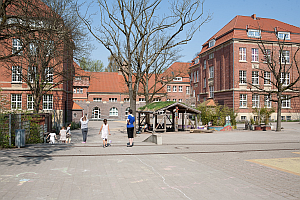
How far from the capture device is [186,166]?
9.07 metres

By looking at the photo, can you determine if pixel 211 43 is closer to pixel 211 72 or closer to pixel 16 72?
pixel 211 72

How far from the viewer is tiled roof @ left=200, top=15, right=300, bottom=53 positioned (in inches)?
1658

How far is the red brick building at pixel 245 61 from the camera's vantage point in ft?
137

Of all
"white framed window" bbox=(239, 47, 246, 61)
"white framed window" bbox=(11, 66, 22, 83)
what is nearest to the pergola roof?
"white framed window" bbox=(11, 66, 22, 83)

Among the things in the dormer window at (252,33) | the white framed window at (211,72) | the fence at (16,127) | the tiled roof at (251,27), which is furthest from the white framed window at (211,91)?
the fence at (16,127)

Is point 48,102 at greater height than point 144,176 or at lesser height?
greater

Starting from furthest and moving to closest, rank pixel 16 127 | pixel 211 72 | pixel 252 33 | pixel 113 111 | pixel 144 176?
pixel 113 111
pixel 211 72
pixel 252 33
pixel 16 127
pixel 144 176

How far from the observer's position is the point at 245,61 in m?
42.1

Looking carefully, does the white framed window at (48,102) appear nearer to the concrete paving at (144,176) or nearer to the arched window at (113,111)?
the concrete paving at (144,176)

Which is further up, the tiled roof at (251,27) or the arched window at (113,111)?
the tiled roof at (251,27)

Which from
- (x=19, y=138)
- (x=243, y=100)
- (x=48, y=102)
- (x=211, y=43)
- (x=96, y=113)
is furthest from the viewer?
(x=96, y=113)

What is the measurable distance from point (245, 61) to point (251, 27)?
19.3 feet

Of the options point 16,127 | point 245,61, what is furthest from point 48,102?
point 245,61

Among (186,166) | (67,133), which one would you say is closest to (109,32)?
(67,133)
